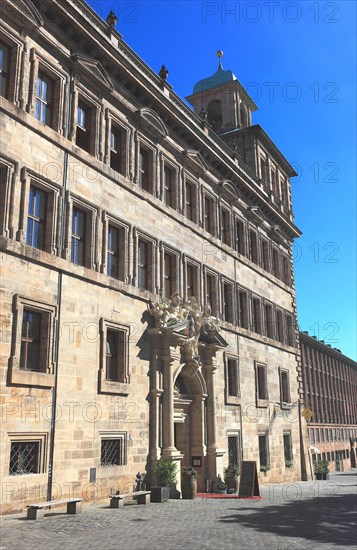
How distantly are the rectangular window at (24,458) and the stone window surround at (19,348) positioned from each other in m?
1.64

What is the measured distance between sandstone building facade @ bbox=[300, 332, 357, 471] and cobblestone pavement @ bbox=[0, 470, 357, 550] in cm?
3708

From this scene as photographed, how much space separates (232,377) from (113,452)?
1069cm

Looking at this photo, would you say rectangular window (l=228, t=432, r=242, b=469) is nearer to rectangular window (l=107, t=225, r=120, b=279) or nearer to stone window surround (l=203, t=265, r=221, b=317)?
stone window surround (l=203, t=265, r=221, b=317)

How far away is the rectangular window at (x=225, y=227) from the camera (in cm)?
2989

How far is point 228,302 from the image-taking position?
2881cm

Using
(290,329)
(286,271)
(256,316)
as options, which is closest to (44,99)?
(256,316)

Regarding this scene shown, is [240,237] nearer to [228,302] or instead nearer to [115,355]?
[228,302]

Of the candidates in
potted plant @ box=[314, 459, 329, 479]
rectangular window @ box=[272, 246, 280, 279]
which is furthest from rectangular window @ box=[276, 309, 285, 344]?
potted plant @ box=[314, 459, 329, 479]

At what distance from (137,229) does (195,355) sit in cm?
604

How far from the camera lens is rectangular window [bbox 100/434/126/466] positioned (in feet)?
58.7

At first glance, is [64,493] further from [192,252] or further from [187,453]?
→ [192,252]

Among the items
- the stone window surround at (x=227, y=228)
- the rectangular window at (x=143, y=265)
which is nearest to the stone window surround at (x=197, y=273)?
the rectangular window at (x=143, y=265)

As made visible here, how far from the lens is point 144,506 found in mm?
16906

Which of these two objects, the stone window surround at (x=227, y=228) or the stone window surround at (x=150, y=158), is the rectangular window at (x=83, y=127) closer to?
the stone window surround at (x=150, y=158)
